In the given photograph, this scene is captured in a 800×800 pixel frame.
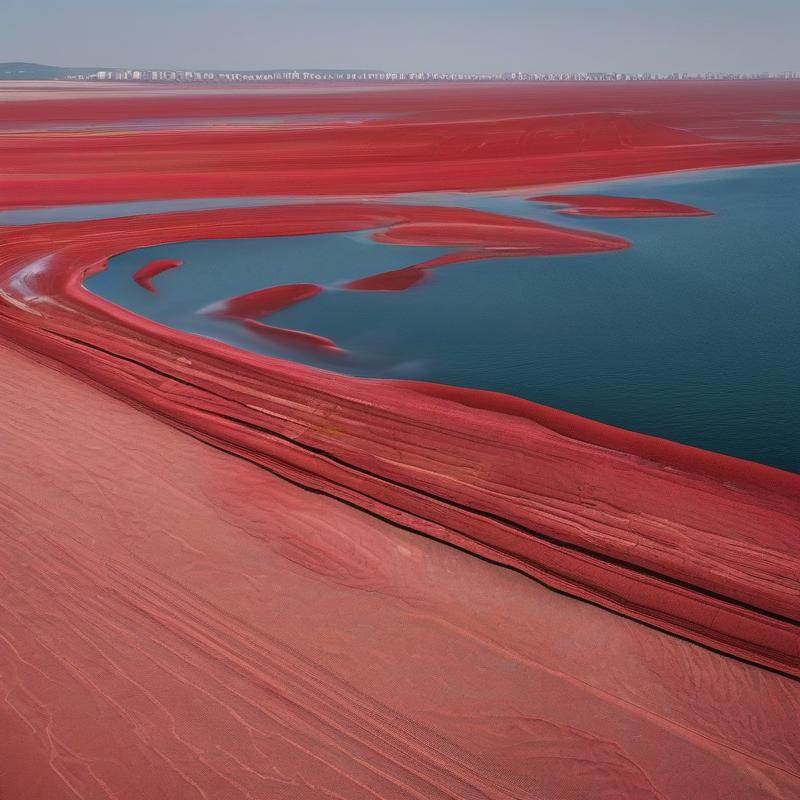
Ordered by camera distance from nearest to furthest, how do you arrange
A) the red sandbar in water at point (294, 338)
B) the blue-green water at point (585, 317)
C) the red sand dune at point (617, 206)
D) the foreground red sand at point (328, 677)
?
the foreground red sand at point (328, 677), the blue-green water at point (585, 317), the red sandbar in water at point (294, 338), the red sand dune at point (617, 206)

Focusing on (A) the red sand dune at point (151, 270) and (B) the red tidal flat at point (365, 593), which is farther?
(A) the red sand dune at point (151, 270)

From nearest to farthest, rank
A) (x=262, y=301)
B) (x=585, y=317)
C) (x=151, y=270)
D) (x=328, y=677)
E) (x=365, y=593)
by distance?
(x=328, y=677) < (x=365, y=593) < (x=585, y=317) < (x=262, y=301) < (x=151, y=270)

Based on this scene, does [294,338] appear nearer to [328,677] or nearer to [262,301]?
[262,301]

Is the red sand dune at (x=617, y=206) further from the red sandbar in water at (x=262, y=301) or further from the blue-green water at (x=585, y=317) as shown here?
the red sandbar in water at (x=262, y=301)

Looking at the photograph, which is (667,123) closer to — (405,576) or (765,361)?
(765,361)

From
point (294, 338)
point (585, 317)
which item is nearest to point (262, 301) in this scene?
point (294, 338)

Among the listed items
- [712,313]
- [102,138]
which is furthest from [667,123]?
[712,313]

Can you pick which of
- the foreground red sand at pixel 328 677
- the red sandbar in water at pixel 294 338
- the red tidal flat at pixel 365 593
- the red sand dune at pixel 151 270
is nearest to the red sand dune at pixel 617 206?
the red sand dune at pixel 151 270
